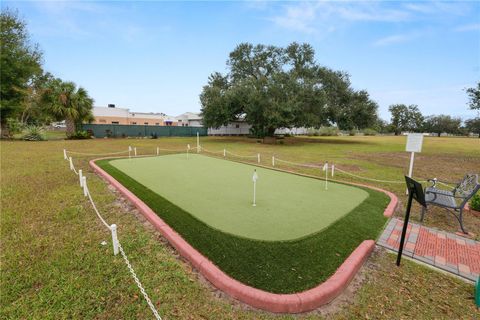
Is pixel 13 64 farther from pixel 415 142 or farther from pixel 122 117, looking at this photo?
pixel 415 142

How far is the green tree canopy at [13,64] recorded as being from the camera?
826 inches

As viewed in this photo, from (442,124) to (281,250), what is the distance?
102 meters

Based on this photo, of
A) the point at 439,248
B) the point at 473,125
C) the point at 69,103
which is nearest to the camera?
the point at 439,248

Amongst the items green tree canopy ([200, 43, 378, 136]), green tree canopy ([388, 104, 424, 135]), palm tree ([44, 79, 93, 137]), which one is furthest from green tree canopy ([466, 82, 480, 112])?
green tree canopy ([388, 104, 424, 135])

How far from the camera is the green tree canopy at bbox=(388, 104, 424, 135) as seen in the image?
76625 millimetres

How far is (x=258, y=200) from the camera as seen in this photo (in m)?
4.64

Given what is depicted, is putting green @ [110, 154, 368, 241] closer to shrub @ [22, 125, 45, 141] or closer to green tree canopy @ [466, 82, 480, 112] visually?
green tree canopy @ [466, 82, 480, 112]

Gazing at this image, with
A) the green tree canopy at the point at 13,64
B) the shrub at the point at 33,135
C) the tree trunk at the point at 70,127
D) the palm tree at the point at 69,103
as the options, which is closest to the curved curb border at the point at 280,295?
the palm tree at the point at 69,103

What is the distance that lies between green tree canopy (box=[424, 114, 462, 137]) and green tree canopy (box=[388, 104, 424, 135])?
12.2 feet

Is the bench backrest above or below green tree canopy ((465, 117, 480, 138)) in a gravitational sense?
below

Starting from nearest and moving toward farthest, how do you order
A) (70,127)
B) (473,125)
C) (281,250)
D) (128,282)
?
(128,282), (281,250), (70,127), (473,125)

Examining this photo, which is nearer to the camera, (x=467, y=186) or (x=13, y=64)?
(x=467, y=186)

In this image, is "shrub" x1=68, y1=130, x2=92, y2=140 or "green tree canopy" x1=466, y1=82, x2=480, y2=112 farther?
"shrub" x1=68, y1=130, x2=92, y2=140

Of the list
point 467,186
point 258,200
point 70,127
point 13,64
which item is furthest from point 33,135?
point 467,186
